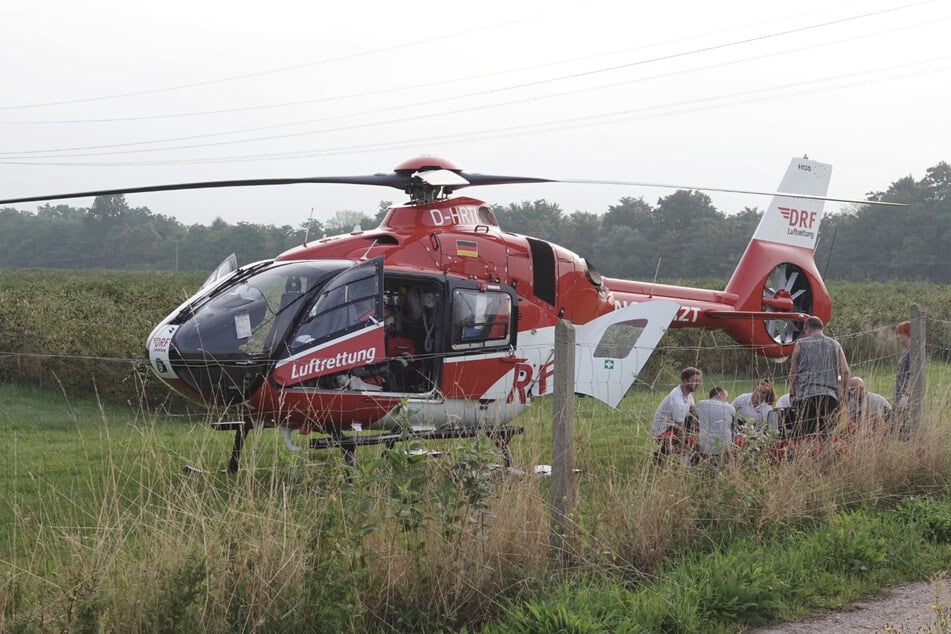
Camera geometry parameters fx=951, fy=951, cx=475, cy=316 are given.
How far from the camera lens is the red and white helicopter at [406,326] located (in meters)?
7.79

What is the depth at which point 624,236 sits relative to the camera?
4612 centimetres

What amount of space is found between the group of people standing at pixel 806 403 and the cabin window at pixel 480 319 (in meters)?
1.66

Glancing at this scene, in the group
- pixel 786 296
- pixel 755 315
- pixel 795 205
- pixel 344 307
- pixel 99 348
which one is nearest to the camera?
pixel 344 307

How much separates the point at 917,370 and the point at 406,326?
442 centimetres

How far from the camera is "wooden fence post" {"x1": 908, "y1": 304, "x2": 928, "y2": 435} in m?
7.81

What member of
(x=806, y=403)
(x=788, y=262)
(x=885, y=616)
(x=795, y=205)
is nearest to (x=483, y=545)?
(x=885, y=616)

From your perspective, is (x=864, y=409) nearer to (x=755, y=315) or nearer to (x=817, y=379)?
(x=817, y=379)

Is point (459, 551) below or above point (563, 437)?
below

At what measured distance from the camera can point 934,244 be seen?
203ft

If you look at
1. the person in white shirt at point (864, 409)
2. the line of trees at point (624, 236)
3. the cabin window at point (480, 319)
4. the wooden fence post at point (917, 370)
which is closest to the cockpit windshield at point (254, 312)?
the cabin window at point (480, 319)

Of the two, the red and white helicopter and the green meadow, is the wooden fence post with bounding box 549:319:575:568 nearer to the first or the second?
the green meadow

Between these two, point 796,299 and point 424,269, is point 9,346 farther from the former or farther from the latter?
point 796,299

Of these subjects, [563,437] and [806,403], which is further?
[806,403]

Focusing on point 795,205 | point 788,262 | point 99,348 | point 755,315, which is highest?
point 795,205
